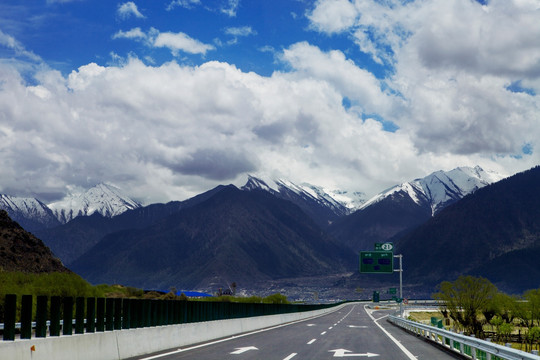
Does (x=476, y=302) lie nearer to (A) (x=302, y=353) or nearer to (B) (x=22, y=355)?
(A) (x=302, y=353)

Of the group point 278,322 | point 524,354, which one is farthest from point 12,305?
point 278,322

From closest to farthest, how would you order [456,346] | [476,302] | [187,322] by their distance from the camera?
[456,346], [187,322], [476,302]

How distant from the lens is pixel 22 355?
41.3ft

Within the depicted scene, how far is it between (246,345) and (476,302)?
81.3 meters

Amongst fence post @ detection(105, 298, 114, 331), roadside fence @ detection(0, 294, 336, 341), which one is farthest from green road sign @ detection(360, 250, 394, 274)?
fence post @ detection(105, 298, 114, 331)

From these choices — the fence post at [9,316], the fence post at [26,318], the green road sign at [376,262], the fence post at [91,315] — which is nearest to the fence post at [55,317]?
the fence post at [26,318]

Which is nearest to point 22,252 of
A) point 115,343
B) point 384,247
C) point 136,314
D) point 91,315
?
point 384,247

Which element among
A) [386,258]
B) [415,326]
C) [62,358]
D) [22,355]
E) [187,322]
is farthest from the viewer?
[386,258]

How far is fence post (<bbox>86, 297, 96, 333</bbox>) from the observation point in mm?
16312

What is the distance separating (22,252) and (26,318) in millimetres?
108006

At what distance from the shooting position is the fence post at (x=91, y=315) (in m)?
16.3

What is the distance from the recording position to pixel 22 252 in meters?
114

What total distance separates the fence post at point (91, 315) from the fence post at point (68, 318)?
35.6 inches

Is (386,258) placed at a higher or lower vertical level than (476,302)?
higher
